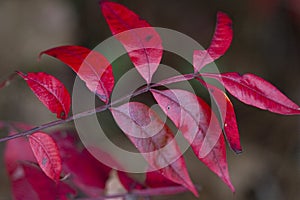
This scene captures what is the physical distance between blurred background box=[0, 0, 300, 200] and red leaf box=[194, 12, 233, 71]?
0.79m

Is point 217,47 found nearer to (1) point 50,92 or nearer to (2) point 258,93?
(2) point 258,93

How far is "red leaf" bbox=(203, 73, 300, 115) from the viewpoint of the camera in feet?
1.63

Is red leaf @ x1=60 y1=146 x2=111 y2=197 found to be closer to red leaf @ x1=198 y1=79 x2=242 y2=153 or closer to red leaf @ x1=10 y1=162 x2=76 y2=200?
red leaf @ x1=10 y1=162 x2=76 y2=200

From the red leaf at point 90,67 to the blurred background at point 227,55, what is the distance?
0.80 metres

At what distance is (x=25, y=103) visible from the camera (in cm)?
139

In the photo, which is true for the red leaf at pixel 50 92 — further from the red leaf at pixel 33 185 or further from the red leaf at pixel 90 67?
the red leaf at pixel 33 185

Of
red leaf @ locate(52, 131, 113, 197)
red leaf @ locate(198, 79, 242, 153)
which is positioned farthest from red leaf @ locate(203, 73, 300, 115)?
red leaf @ locate(52, 131, 113, 197)

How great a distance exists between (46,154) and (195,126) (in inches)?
6.9

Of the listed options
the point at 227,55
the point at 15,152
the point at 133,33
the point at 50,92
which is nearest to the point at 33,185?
the point at 15,152

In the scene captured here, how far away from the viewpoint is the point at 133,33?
510 mm

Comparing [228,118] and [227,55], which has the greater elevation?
[228,118]

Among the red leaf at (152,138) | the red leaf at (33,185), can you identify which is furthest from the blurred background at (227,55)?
the red leaf at (152,138)

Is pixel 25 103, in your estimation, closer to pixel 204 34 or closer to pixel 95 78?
pixel 204 34

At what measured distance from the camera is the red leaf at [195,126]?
508 millimetres
